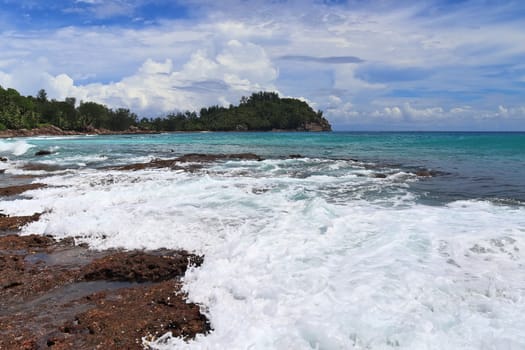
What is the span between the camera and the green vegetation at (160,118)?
91625 mm

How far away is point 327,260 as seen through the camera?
6078mm

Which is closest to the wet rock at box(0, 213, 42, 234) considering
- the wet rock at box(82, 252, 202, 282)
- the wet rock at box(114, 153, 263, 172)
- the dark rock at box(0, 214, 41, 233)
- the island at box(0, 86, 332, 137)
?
the dark rock at box(0, 214, 41, 233)

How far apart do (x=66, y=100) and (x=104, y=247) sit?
441 ft

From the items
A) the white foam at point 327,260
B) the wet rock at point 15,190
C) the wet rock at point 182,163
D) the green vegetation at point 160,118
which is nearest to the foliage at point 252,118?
the green vegetation at point 160,118

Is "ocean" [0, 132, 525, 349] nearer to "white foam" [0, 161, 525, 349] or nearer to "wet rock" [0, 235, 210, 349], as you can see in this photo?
"white foam" [0, 161, 525, 349]

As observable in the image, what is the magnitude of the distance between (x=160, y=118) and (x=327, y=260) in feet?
569

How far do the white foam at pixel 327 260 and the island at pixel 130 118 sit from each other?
276 feet

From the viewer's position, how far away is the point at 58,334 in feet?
13.3

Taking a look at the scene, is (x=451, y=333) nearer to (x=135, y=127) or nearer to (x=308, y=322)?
(x=308, y=322)

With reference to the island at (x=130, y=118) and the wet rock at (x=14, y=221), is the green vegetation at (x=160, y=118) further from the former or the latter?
the wet rock at (x=14, y=221)

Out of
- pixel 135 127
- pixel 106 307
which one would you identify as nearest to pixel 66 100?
pixel 135 127

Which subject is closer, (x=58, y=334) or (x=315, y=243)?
(x=58, y=334)

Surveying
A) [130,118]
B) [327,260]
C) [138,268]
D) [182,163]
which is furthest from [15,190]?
[130,118]

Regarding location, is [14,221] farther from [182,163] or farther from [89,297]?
[182,163]
